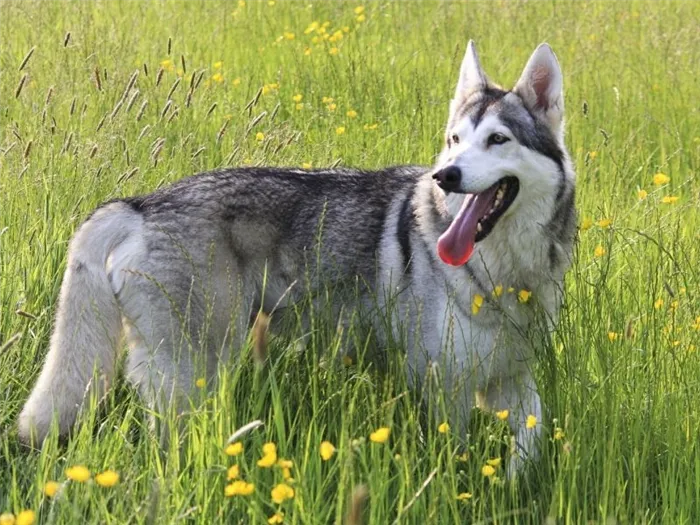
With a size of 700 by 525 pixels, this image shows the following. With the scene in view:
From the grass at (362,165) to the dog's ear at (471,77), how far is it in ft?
2.49

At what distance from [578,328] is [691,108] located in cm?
396

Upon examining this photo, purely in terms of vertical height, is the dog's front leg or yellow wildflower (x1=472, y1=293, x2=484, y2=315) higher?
yellow wildflower (x1=472, y1=293, x2=484, y2=315)

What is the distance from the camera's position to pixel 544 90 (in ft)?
13.1

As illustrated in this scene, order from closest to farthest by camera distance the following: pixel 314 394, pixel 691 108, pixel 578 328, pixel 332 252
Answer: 1. pixel 314 394
2. pixel 578 328
3. pixel 332 252
4. pixel 691 108

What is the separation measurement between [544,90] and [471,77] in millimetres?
298

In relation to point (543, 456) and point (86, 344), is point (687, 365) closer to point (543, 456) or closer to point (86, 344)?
point (543, 456)

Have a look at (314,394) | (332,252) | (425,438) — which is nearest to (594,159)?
(332,252)

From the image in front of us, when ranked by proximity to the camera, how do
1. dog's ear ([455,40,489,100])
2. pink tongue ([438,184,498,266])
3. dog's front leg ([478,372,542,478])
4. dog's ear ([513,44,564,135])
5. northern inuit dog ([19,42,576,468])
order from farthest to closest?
dog's ear ([455,40,489,100])
dog's ear ([513,44,564,135])
pink tongue ([438,184,498,266])
northern inuit dog ([19,42,576,468])
dog's front leg ([478,372,542,478])

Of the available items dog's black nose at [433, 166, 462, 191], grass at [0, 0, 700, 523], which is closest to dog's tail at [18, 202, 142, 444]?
grass at [0, 0, 700, 523]

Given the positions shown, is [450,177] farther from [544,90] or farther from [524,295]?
[544,90]

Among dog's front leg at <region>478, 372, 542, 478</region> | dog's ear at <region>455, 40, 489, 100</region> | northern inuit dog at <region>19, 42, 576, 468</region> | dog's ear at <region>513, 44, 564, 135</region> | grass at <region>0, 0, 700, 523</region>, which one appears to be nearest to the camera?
grass at <region>0, 0, 700, 523</region>

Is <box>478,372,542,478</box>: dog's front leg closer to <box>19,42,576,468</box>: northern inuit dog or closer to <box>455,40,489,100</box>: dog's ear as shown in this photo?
<box>19,42,576,468</box>: northern inuit dog

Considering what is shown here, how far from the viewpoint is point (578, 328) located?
12.3 ft

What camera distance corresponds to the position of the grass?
9.40 ft
